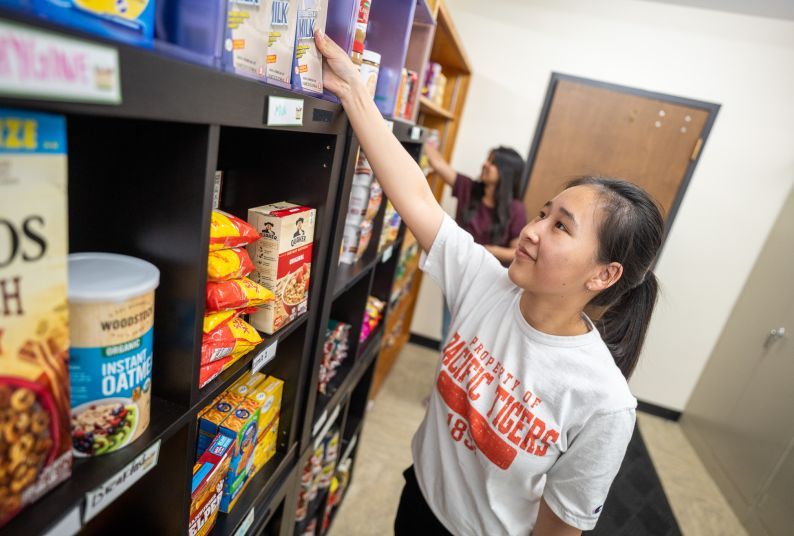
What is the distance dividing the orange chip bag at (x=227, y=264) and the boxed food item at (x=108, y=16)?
1.08 ft

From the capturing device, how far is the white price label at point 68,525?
1.57 feet

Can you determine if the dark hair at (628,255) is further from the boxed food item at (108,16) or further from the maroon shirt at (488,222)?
the maroon shirt at (488,222)

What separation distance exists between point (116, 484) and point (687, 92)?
3.91 m

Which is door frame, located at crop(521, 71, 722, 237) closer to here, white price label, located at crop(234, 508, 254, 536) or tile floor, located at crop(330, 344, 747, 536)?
tile floor, located at crop(330, 344, 747, 536)

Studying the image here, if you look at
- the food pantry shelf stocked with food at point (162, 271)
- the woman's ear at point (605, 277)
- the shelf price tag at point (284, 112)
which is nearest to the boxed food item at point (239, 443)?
the food pantry shelf stocked with food at point (162, 271)

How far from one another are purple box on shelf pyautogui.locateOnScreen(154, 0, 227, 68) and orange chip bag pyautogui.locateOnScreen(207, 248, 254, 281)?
0.31 m

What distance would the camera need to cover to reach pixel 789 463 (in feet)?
8.13

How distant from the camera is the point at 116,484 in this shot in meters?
0.56

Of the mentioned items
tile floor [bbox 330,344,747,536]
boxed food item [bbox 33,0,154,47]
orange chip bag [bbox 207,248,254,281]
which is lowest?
tile floor [bbox 330,344,747,536]

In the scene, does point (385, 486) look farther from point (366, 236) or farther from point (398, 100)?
point (398, 100)

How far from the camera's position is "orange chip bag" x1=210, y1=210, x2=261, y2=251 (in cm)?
72

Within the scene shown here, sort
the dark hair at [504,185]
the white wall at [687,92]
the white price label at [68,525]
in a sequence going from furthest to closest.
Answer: the white wall at [687,92]
the dark hair at [504,185]
the white price label at [68,525]

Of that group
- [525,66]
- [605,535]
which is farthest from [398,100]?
[605,535]

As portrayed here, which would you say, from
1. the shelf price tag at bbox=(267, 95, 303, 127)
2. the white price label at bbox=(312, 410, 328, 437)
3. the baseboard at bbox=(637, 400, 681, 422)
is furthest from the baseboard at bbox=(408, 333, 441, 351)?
the shelf price tag at bbox=(267, 95, 303, 127)
